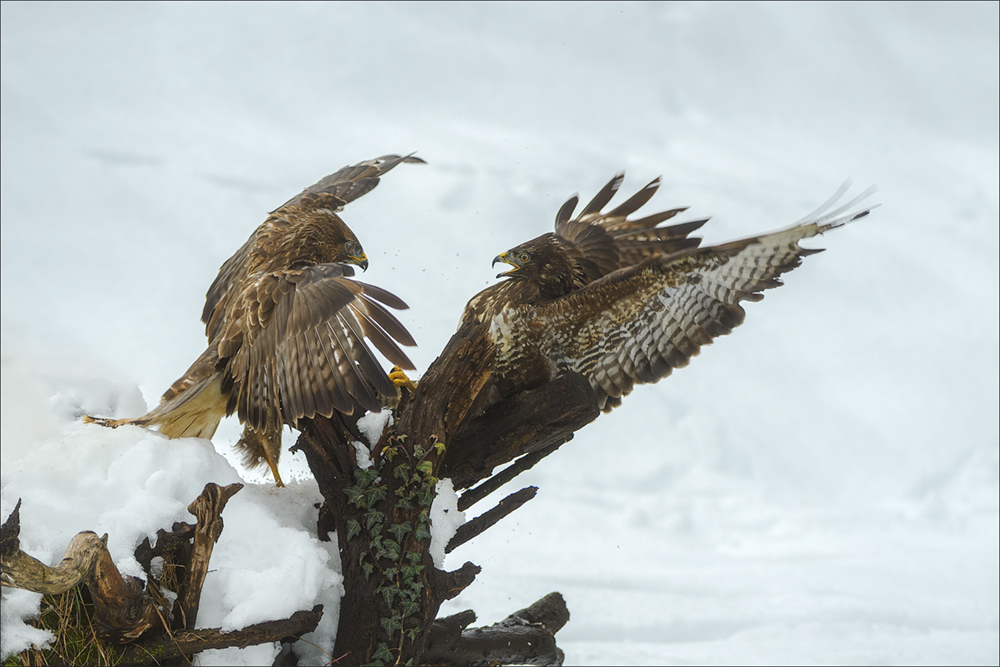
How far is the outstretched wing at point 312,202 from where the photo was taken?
193 inches

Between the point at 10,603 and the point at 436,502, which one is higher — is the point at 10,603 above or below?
below

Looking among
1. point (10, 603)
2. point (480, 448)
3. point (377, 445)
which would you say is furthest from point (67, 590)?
point (480, 448)

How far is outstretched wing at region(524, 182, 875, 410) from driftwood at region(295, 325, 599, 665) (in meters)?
0.28

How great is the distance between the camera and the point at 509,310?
435 centimetres

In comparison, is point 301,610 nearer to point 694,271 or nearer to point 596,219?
point 694,271

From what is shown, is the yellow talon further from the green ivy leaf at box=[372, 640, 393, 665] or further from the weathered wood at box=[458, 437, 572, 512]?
the green ivy leaf at box=[372, 640, 393, 665]

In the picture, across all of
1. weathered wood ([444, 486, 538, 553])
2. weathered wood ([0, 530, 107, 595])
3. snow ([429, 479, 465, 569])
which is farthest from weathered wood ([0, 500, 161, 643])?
weathered wood ([444, 486, 538, 553])

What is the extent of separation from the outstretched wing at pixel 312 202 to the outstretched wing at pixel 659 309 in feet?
5.97

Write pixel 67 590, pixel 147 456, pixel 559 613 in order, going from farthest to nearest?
pixel 559 613 → pixel 147 456 → pixel 67 590

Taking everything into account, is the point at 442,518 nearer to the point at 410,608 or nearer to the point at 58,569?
the point at 410,608

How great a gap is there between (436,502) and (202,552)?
119cm

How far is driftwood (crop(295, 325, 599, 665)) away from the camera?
157 inches

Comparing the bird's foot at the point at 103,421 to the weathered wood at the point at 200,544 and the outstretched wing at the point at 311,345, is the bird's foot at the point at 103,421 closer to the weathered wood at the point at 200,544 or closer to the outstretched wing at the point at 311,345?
the outstretched wing at the point at 311,345

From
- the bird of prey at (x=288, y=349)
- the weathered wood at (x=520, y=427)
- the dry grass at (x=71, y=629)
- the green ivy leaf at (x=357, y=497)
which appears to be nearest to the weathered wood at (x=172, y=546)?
the dry grass at (x=71, y=629)
